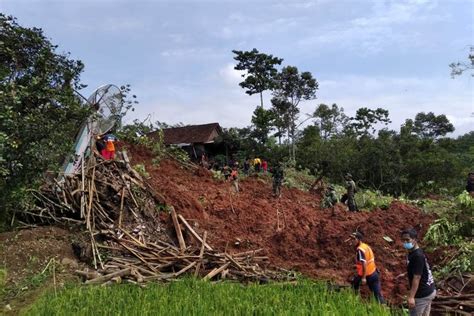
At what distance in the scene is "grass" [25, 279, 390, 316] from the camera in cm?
523

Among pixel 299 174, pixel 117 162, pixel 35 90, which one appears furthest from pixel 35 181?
pixel 299 174

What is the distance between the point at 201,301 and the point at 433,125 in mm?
45378

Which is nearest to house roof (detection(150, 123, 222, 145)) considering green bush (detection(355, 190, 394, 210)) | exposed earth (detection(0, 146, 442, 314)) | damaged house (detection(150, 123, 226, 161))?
damaged house (detection(150, 123, 226, 161))

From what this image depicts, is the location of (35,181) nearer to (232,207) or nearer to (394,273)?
(232,207)

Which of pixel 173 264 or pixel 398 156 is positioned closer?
pixel 173 264

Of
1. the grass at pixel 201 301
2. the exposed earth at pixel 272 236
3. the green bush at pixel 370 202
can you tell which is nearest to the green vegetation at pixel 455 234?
the exposed earth at pixel 272 236

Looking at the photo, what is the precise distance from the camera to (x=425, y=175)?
24578 millimetres

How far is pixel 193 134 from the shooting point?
30.1m

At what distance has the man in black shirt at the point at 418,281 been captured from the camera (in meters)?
5.43

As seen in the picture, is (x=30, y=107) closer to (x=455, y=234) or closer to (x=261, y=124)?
(x=455, y=234)

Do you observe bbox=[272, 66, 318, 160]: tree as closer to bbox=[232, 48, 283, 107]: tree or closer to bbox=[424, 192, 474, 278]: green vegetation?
bbox=[232, 48, 283, 107]: tree

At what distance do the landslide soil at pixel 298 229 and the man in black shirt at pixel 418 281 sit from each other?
1.82 m

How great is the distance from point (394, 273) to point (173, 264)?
4438mm

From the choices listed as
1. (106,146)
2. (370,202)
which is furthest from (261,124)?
(106,146)
